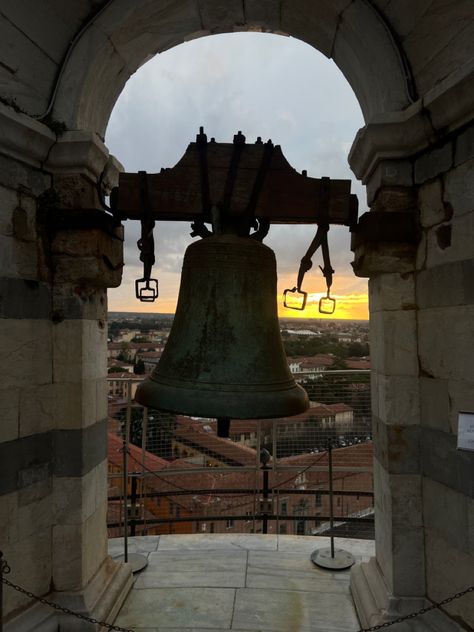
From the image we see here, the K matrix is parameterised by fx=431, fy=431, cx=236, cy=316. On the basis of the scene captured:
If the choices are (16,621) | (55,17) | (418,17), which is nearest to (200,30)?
(55,17)

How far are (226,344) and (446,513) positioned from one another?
4.88 ft

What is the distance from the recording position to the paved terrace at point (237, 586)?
106 inches

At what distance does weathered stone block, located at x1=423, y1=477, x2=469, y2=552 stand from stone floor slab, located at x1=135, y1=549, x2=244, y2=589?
153cm

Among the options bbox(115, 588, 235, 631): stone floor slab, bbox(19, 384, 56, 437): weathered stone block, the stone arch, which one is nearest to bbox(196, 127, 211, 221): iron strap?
the stone arch

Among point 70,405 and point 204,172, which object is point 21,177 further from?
point 70,405

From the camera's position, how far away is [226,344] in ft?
6.57

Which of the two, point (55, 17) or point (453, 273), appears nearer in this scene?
point (453, 273)

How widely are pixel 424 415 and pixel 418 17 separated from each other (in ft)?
7.36

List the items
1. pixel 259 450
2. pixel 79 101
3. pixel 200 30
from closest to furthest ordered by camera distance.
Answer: pixel 79 101, pixel 200 30, pixel 259 450

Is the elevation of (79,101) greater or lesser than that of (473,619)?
greater

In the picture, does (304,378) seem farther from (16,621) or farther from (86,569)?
(16,621)

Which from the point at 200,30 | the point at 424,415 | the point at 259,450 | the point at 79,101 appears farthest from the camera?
the point at 259,450

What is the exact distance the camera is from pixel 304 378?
17.9ft

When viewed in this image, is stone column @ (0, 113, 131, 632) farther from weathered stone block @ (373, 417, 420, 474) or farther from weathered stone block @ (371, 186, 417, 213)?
weathered stone block @ (373, 417, 420, 474)
